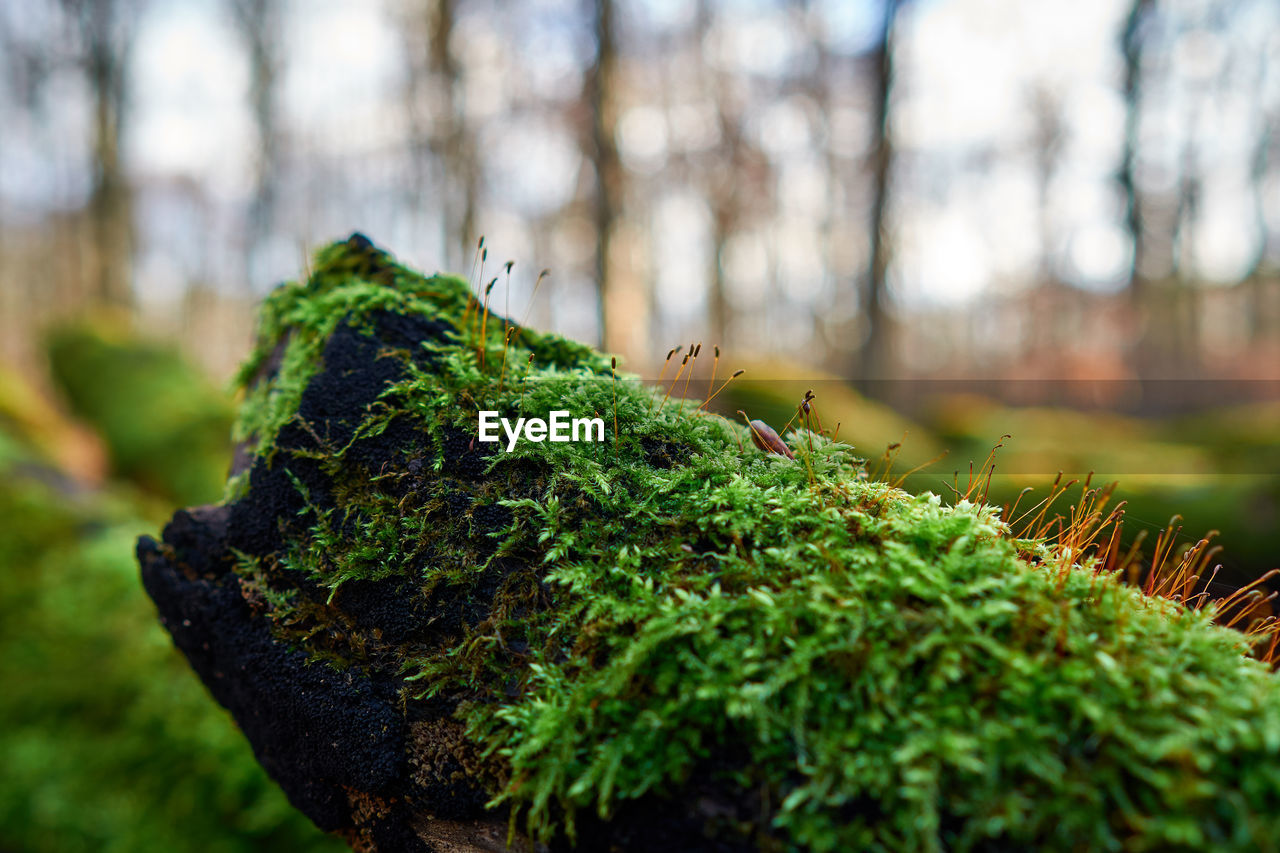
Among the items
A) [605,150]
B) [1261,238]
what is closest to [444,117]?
[605,150]

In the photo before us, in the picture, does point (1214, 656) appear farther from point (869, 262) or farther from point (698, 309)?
point (698, 309)

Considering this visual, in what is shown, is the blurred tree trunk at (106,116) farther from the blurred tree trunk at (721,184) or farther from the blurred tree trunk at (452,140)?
the blurred tree trunk at (721,184)

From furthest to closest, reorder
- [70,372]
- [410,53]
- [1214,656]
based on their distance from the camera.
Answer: [410,53], [70,372], [1214,656]

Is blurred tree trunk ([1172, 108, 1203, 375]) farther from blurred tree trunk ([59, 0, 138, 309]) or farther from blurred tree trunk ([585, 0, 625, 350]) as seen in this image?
blurred tree trunk ([59, 0, 138, 309])

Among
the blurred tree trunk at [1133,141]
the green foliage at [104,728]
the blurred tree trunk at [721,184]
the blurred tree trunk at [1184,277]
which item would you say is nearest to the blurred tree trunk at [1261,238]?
the blurred tree trunk at [1184,277]

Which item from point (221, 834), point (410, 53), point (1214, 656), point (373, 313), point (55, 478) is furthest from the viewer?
point (410, 53)

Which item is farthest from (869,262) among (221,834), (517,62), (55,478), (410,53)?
(410,53)
